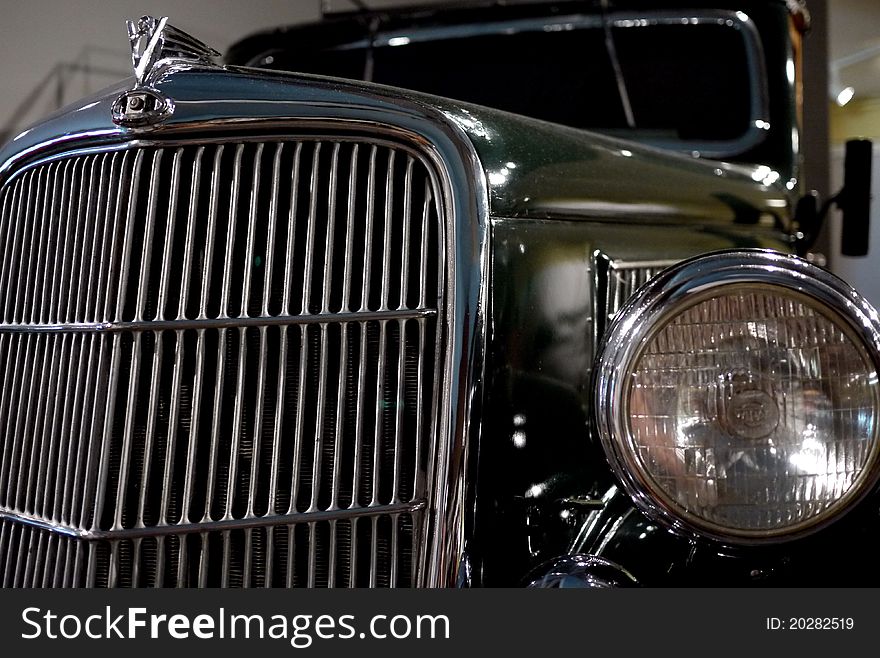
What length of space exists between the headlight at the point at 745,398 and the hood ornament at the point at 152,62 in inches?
26.6

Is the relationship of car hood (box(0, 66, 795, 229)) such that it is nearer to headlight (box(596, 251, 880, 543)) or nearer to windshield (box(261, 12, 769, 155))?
headlight (box(596, 251, 880, 543))

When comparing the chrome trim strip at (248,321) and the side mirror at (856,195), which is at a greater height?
the side mirror at (856,195)

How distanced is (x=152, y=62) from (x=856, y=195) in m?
1.63

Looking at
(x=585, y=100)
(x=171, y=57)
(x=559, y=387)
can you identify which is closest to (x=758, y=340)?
(x=559, y=387)

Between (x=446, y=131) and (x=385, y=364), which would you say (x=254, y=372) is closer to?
(x=385, y=364)

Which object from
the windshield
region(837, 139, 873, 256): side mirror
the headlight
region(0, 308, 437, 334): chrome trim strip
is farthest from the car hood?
region(837, 139, 873, 256): side mirror

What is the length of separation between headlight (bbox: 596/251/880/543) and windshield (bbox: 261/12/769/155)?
3.60 ft

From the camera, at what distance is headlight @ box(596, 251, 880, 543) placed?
Result: 3.09 ft

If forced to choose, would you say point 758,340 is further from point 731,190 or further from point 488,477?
point 731,190

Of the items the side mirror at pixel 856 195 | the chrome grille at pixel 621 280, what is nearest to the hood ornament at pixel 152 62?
the chrome grille at pixel 621 280

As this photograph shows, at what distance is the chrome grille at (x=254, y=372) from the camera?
109cm

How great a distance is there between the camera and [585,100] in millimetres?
2131

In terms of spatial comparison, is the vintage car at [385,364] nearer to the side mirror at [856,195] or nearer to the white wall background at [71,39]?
the side mirror at [856,195]

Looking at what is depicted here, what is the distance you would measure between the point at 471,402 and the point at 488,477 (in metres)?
0.11
